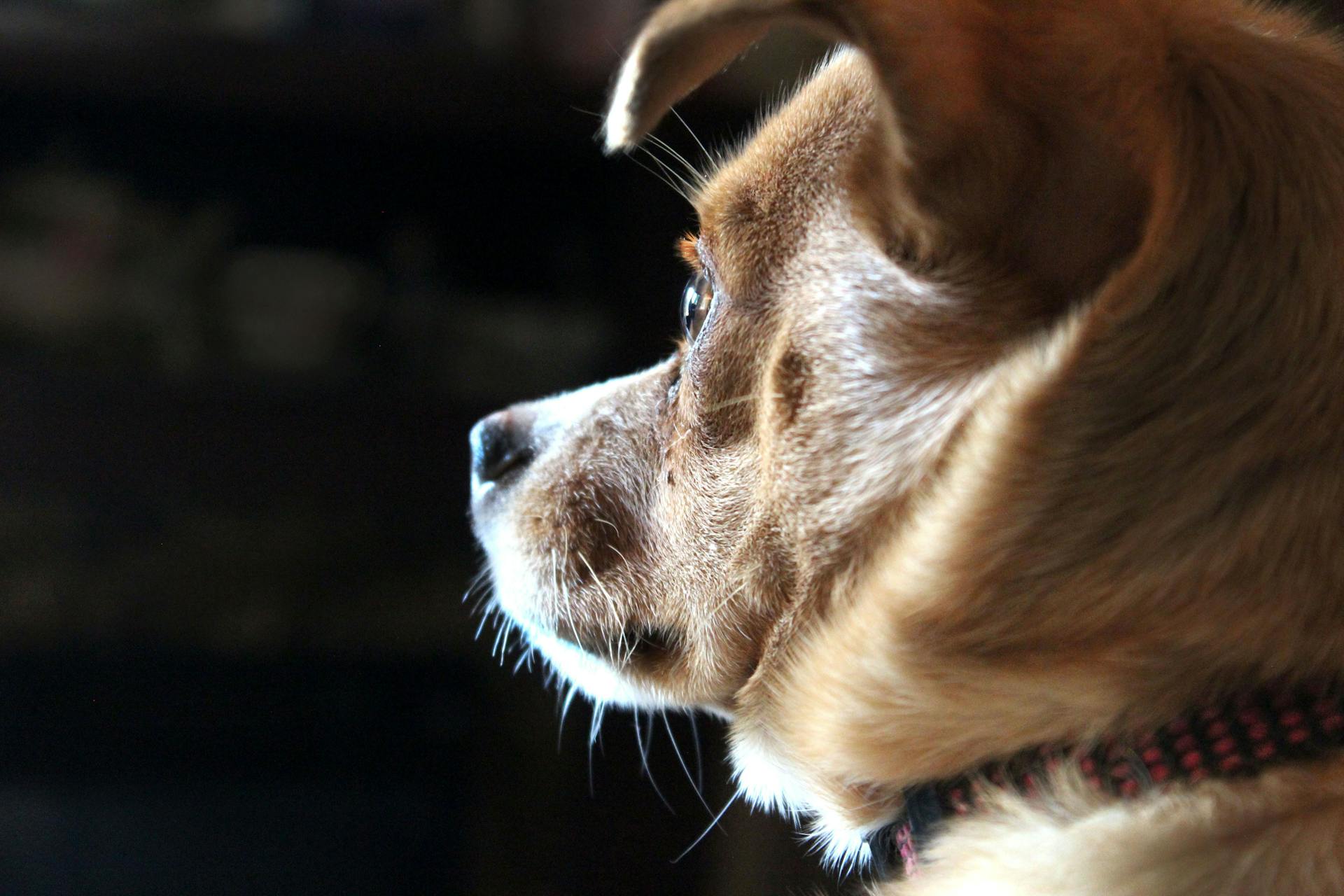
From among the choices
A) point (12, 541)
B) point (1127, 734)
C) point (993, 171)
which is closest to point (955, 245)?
point (993, 171)

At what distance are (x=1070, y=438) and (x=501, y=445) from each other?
0.50 meters

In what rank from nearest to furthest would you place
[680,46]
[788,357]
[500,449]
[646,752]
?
[680,46] → [788,357] → [500,449] → [646,752]

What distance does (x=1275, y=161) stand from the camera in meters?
0.52

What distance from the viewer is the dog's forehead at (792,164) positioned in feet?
2.23

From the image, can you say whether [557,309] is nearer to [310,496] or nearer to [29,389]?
[310,496]

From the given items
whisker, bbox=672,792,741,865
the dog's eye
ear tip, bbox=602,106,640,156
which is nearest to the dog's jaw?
whisker, bbox=672,792,741,865

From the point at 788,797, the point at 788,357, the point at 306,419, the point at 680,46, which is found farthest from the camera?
the point at 306,419

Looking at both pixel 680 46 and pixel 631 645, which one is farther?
pixel 631 645

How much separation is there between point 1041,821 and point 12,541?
0.85 metres

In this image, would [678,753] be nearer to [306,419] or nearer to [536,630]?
[536,630]

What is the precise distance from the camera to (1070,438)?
521 millimetres

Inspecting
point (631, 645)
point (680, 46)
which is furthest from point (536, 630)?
point (680, 46)

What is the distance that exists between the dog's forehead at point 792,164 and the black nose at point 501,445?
0.24 meters

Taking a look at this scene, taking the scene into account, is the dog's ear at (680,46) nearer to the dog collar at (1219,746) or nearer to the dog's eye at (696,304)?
the dog's eye at (696,304)
